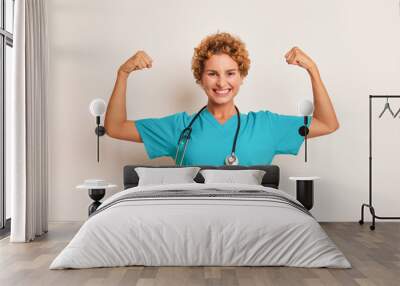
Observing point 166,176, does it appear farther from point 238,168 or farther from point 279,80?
point 279,80

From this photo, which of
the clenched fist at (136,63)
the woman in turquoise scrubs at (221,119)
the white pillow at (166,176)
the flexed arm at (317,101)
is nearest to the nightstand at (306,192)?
the woman in turquoise scrubs at (221,119)

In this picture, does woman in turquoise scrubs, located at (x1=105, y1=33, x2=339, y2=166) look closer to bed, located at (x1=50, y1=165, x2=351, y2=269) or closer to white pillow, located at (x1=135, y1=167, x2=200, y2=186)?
white pillow, located at (x1=135, y1=167, x2=200, y2=186)

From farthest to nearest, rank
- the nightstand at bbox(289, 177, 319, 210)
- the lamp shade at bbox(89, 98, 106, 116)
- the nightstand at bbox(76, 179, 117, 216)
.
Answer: the lamp shade at bbox(89, 98, 106, 116) < the nightstand at bbox(289, 177, 319, 210) < the nightstand at bbox(76, 179, 117, 216)

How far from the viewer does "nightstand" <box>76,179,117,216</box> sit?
6051mm

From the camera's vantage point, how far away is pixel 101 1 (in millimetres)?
6688

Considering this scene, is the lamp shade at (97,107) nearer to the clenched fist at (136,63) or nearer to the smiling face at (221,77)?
the clenched fist at (136,63)

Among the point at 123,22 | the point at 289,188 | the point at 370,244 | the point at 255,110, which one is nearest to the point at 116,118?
the point at 123,22

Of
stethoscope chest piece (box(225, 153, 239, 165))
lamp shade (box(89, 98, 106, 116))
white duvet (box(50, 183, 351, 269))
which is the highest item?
lamp shade (box(89, 98, 106, 116))

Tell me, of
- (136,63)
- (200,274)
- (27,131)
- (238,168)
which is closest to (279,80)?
(238,168)

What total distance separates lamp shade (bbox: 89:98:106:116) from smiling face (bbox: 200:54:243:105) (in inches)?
48.1

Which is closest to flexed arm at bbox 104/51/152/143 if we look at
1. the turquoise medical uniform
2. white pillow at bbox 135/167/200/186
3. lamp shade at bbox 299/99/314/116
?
the turquoise medical uniform

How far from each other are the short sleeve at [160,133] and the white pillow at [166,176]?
57cm

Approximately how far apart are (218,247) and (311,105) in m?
2.91

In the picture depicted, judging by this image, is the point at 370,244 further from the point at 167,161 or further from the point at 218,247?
the point at 167,161
